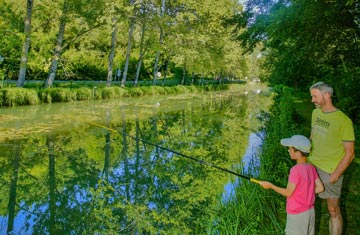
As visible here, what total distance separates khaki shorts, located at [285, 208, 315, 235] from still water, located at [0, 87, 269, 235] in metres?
1.38

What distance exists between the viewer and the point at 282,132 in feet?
29.1

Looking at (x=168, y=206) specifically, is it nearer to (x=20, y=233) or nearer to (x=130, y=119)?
(x=20, y=233)

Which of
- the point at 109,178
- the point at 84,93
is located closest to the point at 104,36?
the point at 84,93

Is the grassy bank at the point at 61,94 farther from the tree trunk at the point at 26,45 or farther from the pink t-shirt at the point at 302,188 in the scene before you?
the pink t-shirt at the point at 302,188

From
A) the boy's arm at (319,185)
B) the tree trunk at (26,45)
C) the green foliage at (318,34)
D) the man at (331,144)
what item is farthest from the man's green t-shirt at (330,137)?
the tree trunk at (26,45)

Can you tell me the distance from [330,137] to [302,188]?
0.75 meters

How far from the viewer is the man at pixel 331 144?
351 centimetres

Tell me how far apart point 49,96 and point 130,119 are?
6.96 meters

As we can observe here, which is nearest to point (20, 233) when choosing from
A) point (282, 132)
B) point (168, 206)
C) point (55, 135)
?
point (168, 206)

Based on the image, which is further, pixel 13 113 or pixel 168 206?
pixel 13 113

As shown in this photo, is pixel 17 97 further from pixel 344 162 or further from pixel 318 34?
pixel 344 162

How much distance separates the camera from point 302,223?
10.5ft

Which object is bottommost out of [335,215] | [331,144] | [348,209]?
[348,209]

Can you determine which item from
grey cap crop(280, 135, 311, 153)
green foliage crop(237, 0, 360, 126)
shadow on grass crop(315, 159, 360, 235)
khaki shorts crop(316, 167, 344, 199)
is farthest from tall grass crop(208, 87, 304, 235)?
green foliage crop(237, 0, 360, 126)
